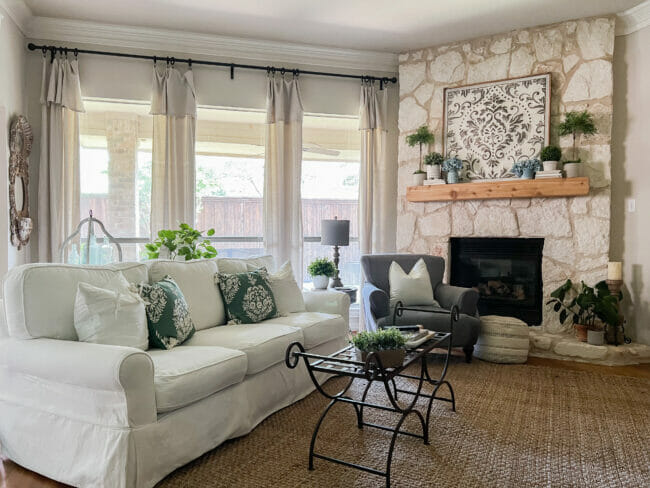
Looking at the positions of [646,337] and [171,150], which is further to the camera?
[171,150]

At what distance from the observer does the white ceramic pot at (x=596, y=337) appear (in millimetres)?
4227

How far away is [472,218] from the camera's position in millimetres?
5035

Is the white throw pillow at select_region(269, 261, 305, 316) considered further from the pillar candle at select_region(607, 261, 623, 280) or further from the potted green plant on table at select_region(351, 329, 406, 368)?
the pillar candle at select_region(607, 261, 623, 280)

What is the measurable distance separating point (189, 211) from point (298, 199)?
111 centimetres

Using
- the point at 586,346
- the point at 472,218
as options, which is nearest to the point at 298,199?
the point at 472,218

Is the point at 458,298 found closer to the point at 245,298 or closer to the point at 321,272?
the point at 321,272

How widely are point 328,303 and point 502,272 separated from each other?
2145 millimetres

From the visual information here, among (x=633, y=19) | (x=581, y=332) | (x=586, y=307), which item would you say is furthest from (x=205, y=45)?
(x=581, y=332)

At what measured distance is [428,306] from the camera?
425cm

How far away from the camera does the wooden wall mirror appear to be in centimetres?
416

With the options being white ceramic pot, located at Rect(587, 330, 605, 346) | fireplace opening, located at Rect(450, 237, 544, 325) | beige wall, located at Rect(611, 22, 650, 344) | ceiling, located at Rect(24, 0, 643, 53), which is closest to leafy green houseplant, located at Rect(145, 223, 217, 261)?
ceiling, located at Rect(24, 0, 643, 53)

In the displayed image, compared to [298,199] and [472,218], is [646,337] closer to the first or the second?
[472,218]

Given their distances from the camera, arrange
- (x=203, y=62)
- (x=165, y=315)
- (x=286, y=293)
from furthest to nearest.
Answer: (x=203, y=62)
(x=286, y=293)
(x=165, y=315)

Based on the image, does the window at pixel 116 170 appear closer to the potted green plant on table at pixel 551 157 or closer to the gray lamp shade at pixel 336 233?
the gray lamp shade at pixel 336 233
